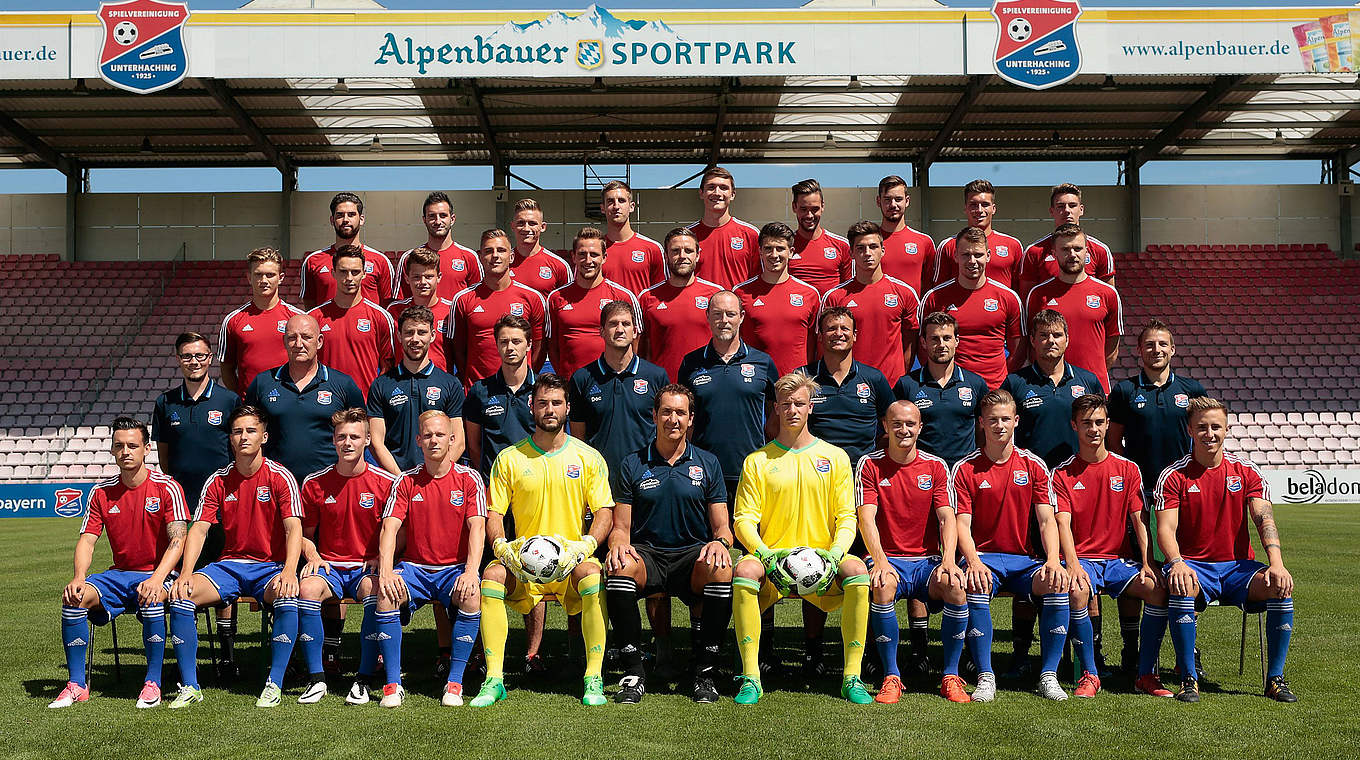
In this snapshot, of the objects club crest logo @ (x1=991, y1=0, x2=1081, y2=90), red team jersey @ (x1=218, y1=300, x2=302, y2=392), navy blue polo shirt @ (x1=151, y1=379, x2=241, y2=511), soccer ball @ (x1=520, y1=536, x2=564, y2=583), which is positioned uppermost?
club crest logo @ (x1=991, y1=0, x2=1081, y2=90)

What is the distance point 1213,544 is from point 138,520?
5.66 meters

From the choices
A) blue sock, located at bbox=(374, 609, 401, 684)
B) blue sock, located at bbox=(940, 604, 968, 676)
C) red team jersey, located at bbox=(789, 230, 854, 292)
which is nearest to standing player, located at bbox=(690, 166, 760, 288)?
red team jersey, located at bbox=(789, 230, 854, 292)

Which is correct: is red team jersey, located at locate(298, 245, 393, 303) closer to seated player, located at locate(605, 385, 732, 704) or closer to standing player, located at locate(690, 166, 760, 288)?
standing player, located at locate(690, 166, 760, 288)

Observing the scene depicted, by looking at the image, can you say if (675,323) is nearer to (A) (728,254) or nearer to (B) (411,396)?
(A) (728,254)

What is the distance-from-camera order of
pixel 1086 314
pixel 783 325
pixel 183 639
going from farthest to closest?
pixel 1086 314
pixel 783 325
pixel 183 639

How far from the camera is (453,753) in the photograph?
4395 mm

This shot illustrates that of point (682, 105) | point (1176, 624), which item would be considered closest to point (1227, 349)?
point (682, 105)

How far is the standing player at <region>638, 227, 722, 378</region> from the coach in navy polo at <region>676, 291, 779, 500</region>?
67cm

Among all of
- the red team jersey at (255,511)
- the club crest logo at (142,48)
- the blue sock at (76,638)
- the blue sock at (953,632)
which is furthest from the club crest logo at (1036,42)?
the blue sock at (76,638)

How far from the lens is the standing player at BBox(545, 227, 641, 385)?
23.2 ft

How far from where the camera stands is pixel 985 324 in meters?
6.96

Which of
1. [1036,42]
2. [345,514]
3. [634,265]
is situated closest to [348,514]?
[345,514]

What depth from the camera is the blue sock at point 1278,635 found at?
541cm

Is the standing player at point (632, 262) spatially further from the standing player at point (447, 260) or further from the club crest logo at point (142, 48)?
the club crest logo at point (142, 48)
